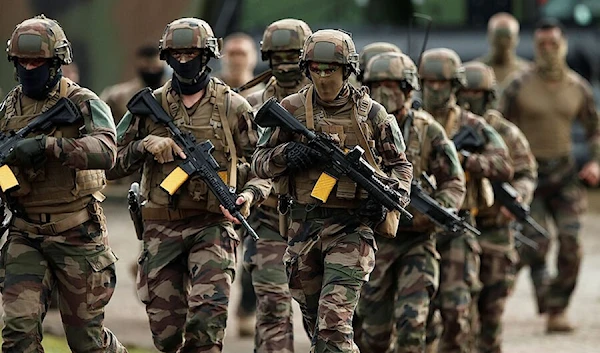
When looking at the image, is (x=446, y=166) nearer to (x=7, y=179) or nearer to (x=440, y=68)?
(x=440, y=68)

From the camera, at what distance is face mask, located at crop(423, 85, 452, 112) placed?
1168 cm

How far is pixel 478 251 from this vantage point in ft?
38.0

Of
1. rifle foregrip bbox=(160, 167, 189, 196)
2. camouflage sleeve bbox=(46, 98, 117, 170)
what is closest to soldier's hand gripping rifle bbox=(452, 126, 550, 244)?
rifle foregrip bbox=(160, 167, 189, 196)

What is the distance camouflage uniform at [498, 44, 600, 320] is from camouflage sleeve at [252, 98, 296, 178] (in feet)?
17.9

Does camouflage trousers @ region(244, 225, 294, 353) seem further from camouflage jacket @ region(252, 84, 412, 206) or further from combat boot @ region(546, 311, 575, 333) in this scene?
combat boot @ region(546, 311, 575, 333)

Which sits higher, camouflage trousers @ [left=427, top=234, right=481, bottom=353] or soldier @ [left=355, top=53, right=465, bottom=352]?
soldier @ [left=355, top=53, right=465, bottom=352]

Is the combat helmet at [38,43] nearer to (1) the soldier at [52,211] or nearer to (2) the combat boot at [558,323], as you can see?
(1) the soldier at [52,211]

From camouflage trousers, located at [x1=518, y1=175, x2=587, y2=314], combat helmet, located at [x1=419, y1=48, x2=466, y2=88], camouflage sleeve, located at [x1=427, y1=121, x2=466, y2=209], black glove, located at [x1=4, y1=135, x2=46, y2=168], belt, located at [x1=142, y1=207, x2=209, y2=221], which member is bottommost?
camouflage trousers, located at [x1=518, y1=175, x2=587, y2=314]

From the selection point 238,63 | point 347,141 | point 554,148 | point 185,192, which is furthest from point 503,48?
point 347,141

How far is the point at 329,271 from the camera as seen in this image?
29.9 feet

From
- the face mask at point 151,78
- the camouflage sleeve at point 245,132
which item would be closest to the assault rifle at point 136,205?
the camouflage sleeve at point 245,132

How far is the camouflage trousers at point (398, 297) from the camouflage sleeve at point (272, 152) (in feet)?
5.08

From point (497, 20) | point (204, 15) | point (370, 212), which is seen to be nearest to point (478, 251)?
point (370, 212)

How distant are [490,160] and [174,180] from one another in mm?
2837
